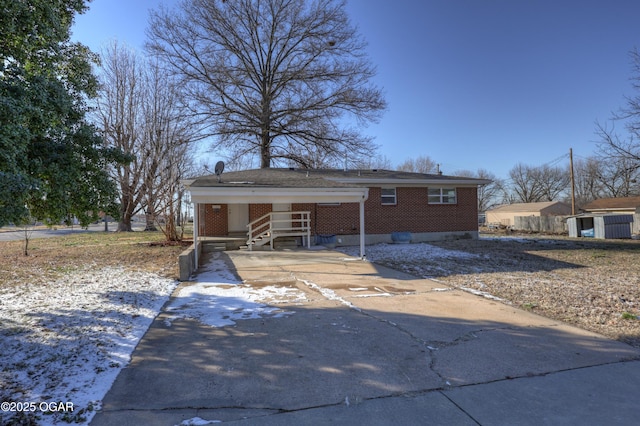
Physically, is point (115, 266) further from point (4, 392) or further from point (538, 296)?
point (538, 296)

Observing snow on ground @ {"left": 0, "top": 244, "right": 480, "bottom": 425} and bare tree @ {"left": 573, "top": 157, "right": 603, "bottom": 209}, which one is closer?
snow on ground @ {"left": 0, "top": 244, "right": 480, "bottom": 425}

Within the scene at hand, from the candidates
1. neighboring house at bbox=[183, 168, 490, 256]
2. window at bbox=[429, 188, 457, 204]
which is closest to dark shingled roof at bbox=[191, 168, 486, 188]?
neighboring house at bbox=[183, 168, 490, 256]

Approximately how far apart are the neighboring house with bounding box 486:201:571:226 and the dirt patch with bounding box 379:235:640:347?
108ft

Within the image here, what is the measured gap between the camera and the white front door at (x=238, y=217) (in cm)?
1677

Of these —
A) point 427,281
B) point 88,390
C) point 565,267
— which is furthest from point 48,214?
point 565,267

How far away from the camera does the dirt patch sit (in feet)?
18.4

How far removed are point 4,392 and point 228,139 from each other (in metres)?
20.9

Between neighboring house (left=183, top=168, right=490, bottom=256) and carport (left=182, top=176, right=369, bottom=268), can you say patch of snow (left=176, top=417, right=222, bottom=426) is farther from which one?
neighboring house (left=183, top=168, right=490, bottom=256)

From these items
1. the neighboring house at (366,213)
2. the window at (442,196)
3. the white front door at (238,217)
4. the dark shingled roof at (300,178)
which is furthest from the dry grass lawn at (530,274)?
the dark shingled roof at (300,178)

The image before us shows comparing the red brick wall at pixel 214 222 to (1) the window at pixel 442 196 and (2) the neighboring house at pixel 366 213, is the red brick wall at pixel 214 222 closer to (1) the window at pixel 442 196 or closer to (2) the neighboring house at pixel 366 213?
(2) the neighboring house at pixel 366 213

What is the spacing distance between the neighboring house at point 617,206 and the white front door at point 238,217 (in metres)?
39.8

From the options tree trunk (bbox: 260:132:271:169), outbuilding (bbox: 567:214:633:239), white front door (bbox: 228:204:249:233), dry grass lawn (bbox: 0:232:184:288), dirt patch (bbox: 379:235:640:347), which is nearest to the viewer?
dirt patch (bbox: 379:235:640:347)

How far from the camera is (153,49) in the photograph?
70.6 ft

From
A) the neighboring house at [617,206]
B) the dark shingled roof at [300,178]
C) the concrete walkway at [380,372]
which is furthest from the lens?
the neighboring house at [617,206]
